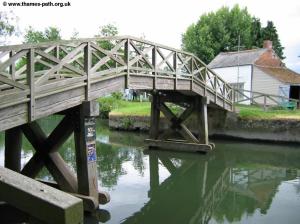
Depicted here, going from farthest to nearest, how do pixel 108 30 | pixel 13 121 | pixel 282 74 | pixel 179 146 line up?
pixel 108 30, pixel 282 74, pixel 179 146, pixel 13 121

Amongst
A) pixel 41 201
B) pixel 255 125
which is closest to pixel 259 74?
pixel 255 125

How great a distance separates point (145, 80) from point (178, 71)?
2.50 metres

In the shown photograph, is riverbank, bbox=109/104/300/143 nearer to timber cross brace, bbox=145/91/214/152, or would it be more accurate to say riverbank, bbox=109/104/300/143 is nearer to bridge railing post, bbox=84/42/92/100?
timber cross brace, bbox=145/91/214/152

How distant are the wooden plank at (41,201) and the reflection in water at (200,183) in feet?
19.3

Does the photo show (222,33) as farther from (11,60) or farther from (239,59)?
(11,60)

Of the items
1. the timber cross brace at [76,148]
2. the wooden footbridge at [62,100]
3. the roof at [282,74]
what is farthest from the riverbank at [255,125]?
the timber cross brace at [76,148]

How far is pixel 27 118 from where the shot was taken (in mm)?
6617

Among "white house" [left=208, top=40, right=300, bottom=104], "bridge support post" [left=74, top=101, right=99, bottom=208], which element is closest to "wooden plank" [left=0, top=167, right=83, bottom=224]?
"bridge support post" [left=74, top=101, right=99, bottom=208]

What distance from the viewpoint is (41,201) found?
7.10 ft

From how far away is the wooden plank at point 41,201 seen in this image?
2.13 metres

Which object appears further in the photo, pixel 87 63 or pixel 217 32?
pixel 217 32

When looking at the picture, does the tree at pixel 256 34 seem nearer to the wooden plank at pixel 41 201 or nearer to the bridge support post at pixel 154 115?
the bridge support post at pixel 154 115

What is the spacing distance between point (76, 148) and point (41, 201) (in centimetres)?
612

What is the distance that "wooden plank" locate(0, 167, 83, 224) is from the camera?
2.13m
